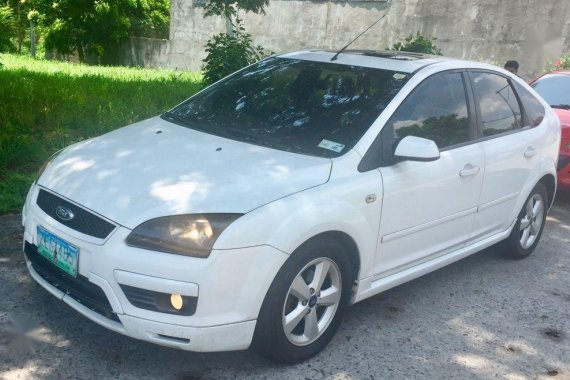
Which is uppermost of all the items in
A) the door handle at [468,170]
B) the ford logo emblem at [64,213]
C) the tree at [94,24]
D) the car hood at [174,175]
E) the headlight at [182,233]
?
the car hood at [174,175]

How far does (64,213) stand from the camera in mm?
3391

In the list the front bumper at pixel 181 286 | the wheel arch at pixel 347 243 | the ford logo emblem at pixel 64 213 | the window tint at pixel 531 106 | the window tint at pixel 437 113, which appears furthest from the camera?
the window tint at pixel 531 106

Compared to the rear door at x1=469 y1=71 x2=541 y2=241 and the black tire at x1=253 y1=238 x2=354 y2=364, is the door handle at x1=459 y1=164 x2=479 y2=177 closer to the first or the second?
the rear door at x1=469 y1=71 x2=541 y2=241

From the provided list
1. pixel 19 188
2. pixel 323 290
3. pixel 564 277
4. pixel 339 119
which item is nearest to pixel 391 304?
pixel 323 290

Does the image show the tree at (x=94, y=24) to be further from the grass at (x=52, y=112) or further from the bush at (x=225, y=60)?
the bush at (x=225, y=60)

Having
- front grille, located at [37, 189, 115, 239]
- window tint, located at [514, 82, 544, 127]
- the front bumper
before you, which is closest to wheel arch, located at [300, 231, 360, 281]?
the front bumper

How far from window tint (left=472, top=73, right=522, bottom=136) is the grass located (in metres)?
3.83

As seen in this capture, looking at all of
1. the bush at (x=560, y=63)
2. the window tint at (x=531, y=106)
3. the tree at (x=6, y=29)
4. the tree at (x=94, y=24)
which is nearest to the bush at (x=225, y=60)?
the tree at (x=6, y=29)

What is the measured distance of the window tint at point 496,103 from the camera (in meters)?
4.78

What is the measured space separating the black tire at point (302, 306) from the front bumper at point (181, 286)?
9 centimetres

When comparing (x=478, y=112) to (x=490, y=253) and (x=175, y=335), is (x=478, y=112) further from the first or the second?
(x=175, y=335)

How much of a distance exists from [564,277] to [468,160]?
1654mm

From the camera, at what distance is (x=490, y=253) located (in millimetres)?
5723

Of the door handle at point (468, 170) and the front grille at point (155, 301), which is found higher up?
the door handle at point (468, 170)
